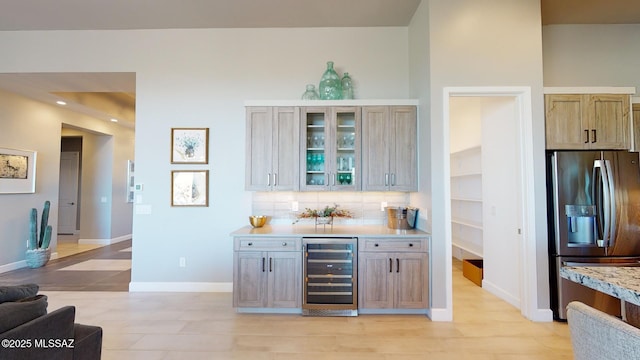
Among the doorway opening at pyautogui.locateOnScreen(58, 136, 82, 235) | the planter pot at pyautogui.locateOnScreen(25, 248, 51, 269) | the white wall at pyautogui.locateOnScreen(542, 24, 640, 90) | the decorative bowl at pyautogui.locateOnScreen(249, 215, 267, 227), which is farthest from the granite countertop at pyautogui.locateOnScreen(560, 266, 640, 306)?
the doorway opening at pyautogui.locateOnScreen(58, 136, 82, 235)

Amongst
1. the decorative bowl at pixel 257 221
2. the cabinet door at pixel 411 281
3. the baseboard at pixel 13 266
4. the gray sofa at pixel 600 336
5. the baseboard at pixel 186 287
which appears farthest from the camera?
the baseboard at pixel 13 266

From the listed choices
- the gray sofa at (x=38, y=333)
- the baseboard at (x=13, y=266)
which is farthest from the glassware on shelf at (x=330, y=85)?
the baseboard at (x=13, y=266)

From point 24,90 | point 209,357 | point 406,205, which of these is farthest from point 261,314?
point 24,90

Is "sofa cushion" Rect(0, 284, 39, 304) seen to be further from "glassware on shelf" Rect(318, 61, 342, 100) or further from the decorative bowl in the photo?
"glassware on shelf" Rect(318, 61, 342, 100)

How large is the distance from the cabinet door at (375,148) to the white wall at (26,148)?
6.08 m

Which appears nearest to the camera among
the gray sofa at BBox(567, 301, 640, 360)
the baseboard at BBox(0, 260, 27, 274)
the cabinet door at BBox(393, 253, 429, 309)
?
the gray sofa at BBox(567, 301, 640, 360)

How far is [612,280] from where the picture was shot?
1206 millimetres

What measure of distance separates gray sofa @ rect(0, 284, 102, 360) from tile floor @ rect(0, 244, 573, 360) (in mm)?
950

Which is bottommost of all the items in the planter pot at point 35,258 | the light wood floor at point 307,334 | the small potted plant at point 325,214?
the light wood floor at point 307,334

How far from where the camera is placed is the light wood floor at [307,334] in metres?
2.53

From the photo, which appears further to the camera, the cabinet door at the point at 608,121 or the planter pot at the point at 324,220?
the planter pot at the point at 324,220

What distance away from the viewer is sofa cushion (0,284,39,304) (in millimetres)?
1598

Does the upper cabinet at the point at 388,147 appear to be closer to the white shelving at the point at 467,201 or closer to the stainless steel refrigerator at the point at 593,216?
the stainless steel refrigerator at the point at 593,216

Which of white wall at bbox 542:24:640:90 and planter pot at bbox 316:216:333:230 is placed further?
white wall at bbox 542:24:640:90
